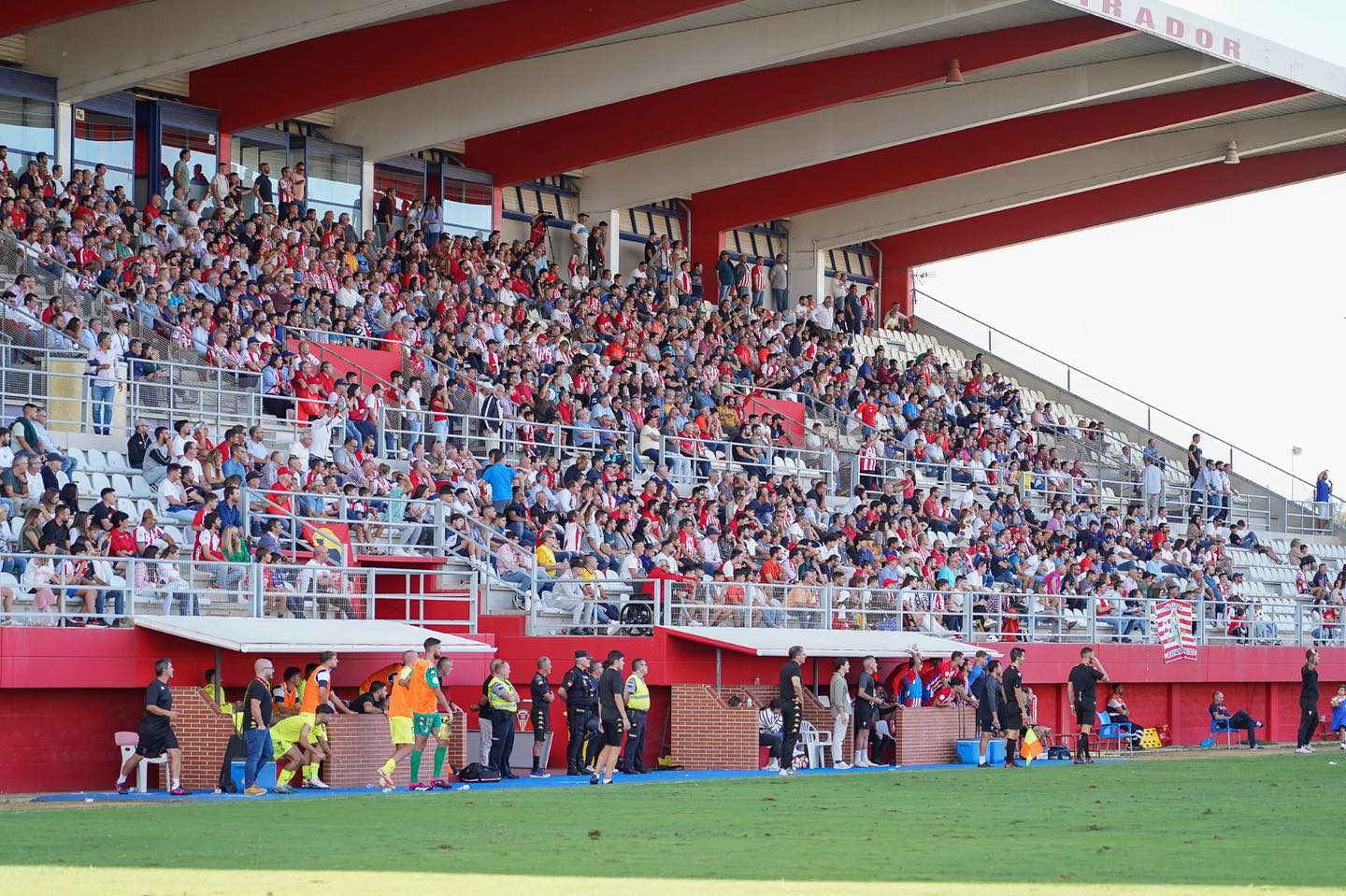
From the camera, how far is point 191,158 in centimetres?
3700

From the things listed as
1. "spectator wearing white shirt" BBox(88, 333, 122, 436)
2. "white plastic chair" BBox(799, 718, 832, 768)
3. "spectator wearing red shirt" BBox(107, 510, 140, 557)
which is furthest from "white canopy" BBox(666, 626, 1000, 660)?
"spectator wearing white shirt" BBox(88, 333, 122, 436)

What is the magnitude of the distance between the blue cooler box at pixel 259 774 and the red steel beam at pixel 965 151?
27.1m

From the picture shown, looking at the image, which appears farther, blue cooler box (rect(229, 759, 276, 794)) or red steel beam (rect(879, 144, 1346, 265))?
red steel beam (rect(879, 144, 1346, 265))

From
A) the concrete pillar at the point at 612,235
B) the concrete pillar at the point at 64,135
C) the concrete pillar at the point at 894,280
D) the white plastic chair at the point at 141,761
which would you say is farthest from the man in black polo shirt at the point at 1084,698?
the concrete pillar at the point at 894,280

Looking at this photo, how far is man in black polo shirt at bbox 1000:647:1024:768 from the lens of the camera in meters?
28.1

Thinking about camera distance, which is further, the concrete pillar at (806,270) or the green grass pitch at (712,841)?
the concrete pillar at (806,270)

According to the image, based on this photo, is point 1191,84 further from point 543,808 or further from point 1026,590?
point 543,808

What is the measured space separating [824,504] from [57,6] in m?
15.7

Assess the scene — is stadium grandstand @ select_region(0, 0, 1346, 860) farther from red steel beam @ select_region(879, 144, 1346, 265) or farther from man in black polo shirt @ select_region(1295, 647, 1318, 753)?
man in black polo shirt @ select_region(1295, 647, 1318, 753)

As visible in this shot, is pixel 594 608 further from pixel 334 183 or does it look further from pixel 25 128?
pixel 334 183

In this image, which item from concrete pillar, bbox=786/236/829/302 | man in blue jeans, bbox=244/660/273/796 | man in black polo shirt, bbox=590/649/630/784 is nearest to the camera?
man in blue jeans, bbox=244/660/273/796

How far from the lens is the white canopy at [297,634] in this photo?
21219 millimetres

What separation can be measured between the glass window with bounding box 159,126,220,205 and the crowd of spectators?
1355mm

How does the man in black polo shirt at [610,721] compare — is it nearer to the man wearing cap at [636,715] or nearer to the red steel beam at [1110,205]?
the man wearing cap at [636,715]
